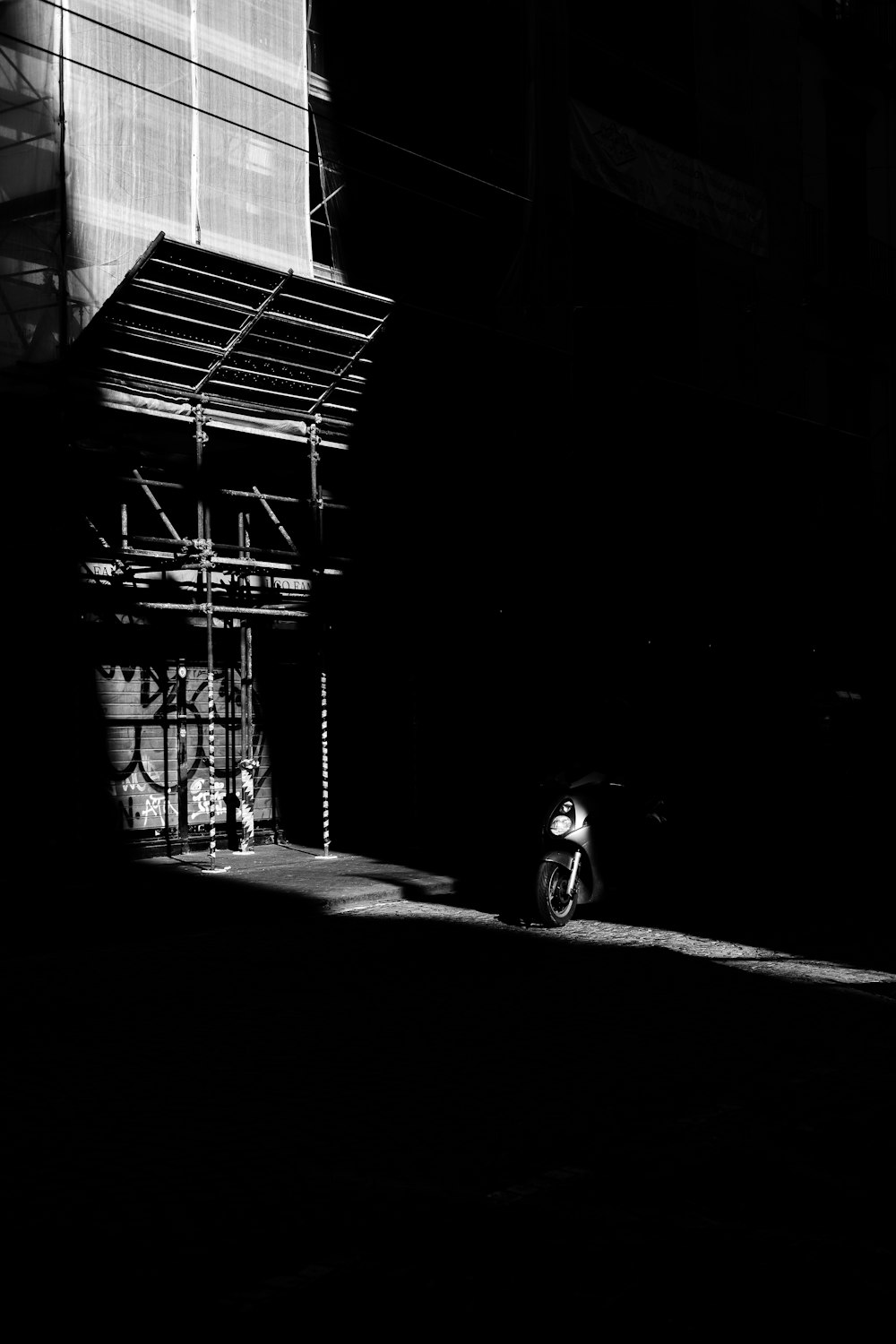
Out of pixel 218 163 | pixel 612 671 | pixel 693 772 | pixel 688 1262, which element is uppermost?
pixel 218 163

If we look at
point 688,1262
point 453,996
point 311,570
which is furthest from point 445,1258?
point 311,570

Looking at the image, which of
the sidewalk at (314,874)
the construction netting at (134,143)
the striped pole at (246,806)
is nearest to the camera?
the sidewalk at (314,874)

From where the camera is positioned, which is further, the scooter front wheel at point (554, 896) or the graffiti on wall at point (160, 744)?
the graffiti on wall at point (160, 744)

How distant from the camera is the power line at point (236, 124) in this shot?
1348 centimetres

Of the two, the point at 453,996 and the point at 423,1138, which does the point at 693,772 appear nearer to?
the point at 453,996

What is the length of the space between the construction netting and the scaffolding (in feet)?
2.65

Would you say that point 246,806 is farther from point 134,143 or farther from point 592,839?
point 134,143

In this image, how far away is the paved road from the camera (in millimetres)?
3805

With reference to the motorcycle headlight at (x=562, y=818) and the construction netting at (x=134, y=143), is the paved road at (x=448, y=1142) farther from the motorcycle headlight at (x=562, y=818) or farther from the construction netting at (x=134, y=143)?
the construction netting at (x=134, y=143)

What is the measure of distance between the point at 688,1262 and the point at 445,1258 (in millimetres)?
626

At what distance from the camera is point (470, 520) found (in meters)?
18.1

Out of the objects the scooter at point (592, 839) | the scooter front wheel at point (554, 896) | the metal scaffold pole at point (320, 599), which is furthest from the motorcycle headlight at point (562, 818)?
the metal scaffold pole at point (320, 599)

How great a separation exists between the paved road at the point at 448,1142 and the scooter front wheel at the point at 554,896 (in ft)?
5.63

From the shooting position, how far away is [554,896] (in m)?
11.1
